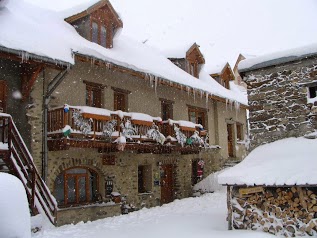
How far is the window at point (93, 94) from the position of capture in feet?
46.3


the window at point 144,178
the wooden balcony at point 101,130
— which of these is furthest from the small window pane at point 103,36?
the window at point 144,178

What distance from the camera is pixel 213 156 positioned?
2105 cm

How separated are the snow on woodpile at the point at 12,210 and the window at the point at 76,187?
921 cm

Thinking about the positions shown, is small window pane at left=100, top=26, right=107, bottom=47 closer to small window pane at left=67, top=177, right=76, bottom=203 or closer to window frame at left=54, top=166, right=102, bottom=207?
window frame at left=54, top=166, right=102, bottom=207

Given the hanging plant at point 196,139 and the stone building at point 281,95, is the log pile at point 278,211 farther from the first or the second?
the hanging plant at point 196,139

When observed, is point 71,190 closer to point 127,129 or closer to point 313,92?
point 127,129

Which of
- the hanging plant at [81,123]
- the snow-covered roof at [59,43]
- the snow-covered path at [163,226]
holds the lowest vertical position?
the snow-covered path at [163,226]

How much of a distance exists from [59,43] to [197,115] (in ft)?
34.5

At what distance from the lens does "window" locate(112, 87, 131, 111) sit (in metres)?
15.3

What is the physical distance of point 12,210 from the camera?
3.49m

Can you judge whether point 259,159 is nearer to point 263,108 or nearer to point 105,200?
point 263,108

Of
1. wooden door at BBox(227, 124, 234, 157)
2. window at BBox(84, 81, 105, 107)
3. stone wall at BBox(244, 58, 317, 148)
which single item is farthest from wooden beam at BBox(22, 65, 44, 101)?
wooden door at BBox(227, 124, 234, 157)

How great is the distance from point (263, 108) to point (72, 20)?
28.8 ft

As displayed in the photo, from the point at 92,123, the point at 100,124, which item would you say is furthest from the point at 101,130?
the point at 92,123
